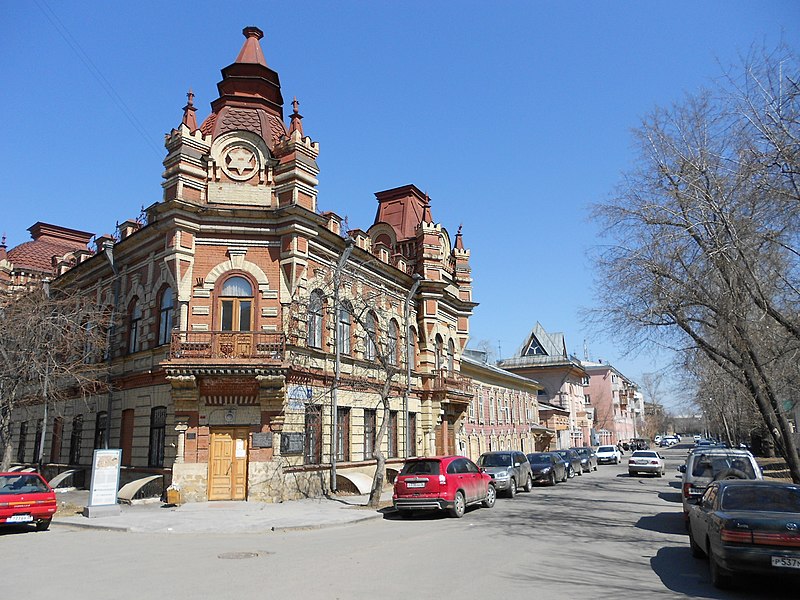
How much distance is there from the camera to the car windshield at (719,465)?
15891 mm

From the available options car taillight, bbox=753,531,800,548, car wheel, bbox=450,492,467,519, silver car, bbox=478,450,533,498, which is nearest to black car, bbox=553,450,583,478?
silver car, bbox=478,450,533,498

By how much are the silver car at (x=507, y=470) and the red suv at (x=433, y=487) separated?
514 centimetres

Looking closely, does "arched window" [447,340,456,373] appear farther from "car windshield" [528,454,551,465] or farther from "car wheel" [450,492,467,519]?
"car wheel" [450,492,467,519]

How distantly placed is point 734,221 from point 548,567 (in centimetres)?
989

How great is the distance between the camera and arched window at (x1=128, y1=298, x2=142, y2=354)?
80.7 ft

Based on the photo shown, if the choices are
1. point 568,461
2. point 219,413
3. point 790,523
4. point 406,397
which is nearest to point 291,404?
point 219,413

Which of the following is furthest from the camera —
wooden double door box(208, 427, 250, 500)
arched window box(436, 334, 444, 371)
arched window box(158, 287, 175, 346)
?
arched window box(436, 334, 444, 371)

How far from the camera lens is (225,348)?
67.5ft

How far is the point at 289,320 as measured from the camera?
21953 mm

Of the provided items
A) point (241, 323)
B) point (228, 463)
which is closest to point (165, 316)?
point (241, 323)

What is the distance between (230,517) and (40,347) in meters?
11.2

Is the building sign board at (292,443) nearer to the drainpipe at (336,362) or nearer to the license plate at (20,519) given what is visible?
the drainpipe at (336,362)

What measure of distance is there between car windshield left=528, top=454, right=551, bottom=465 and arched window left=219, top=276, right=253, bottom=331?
1692cm

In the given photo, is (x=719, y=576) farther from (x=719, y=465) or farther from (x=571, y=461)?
(x=571, y=461)
